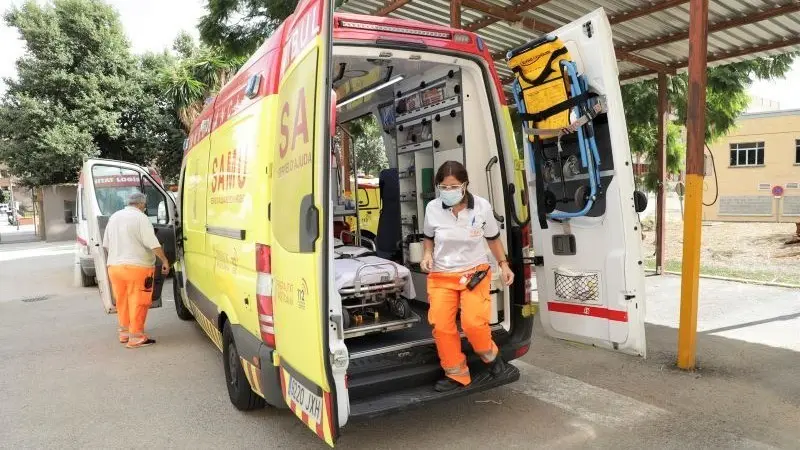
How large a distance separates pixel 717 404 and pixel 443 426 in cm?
200

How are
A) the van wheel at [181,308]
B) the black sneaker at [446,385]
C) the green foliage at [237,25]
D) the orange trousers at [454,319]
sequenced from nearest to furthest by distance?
the black sneaker at [446,385] < the orange trousers at [454,319] < the van wheel at [181,308] < the green foliage at [237,25]

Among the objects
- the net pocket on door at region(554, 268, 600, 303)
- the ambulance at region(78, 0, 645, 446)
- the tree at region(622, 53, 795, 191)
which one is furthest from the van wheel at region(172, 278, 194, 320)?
the tree at region(622, 53, 795, 191)

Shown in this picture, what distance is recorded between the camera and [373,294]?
13.7ft

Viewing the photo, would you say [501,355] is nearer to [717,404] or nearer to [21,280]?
[717,404]

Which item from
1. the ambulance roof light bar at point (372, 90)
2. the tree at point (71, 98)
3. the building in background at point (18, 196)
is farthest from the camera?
the building in background at point (18, 196)

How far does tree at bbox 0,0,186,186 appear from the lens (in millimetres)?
22750

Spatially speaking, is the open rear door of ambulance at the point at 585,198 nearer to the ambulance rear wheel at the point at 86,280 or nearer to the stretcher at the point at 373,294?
the stretcher at the point at 373,294

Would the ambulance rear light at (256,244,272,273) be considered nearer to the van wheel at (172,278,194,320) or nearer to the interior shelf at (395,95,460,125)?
the interior shelf at (395,95,460,125)

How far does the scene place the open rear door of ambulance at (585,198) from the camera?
3.65 metres

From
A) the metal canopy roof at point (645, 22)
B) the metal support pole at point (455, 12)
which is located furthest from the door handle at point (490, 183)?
the metal canopy roof at point (645, 22)

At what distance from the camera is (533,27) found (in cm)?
750

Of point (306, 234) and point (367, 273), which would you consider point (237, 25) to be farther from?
point (306, 234)

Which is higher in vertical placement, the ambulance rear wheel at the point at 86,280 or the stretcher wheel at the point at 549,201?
the stretcher wheel at the point at 549,201

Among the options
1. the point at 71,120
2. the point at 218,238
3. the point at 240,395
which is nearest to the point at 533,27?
the point at 218,238
